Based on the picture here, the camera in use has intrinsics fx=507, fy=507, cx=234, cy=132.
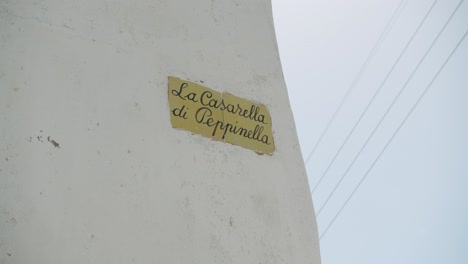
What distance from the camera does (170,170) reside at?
73 centimetres

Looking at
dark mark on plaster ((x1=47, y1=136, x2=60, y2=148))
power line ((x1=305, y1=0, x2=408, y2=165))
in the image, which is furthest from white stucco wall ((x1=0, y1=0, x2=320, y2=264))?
power line ((x1=305, y1=0, x2=408, y2=165))

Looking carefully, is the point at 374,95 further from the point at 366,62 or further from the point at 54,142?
the point at 54,142

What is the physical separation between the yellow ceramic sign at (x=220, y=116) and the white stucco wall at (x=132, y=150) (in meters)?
0.02

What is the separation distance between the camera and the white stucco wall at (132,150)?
1.99ft

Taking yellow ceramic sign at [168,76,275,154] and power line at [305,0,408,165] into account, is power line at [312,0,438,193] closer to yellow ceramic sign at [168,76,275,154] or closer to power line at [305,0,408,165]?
power line at [305,0,408,165]

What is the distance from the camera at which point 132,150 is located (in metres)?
0.70

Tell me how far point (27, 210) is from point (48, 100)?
5.9 inches

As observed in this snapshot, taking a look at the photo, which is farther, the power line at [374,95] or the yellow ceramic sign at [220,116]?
the power line at [374,95]

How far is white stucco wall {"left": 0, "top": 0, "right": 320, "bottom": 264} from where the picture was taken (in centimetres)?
61

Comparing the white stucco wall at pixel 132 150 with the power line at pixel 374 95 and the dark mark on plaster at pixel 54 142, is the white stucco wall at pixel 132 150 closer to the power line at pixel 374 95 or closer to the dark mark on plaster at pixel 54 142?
the dark mark on plaster at pixel 54 142

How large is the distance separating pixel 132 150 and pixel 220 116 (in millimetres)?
182

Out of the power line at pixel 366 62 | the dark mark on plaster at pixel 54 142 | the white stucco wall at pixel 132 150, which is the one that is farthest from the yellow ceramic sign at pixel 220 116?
the power line at pixel 366 62

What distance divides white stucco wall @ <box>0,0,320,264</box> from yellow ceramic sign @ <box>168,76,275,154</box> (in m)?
0.02

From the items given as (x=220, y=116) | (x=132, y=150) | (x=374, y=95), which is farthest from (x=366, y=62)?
(x=132, y=150)
